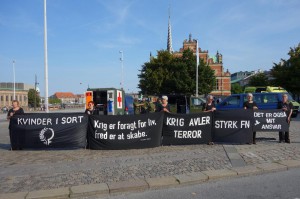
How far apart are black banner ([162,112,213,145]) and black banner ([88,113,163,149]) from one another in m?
0.51

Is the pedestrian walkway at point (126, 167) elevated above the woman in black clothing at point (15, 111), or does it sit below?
below

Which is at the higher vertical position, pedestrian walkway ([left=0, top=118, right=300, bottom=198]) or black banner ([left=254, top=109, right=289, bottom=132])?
black banner ([left=254, top=109, right=289, bottom=132])

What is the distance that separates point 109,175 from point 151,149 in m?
3.42

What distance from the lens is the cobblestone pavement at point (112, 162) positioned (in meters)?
6.70

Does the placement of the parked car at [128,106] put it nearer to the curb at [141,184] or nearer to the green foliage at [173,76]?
the curb at [141,184]

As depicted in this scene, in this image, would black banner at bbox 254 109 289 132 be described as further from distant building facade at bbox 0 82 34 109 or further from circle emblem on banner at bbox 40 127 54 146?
distant building facade at bbox 0 82 34 109

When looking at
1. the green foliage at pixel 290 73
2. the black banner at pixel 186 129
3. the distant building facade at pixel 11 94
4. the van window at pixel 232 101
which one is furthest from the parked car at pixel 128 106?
the distant building facade at pixel 11 94

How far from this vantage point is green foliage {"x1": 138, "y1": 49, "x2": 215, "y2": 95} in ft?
166

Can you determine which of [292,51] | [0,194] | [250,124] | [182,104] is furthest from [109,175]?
[292,51]

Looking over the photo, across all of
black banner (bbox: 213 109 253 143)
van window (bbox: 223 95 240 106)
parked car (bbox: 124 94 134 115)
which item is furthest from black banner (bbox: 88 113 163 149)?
parked car (bbox: 124 94 134 115)

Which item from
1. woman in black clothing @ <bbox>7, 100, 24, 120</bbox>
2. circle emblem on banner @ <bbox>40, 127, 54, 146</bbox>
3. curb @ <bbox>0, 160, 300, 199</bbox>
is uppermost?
woman in black clothing @ <bbox>7, 100, 24, 120</bbox>

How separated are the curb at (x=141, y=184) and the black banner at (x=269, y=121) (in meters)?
3.83

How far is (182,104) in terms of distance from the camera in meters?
25.3

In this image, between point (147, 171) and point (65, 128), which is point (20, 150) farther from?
point (147, 171)
